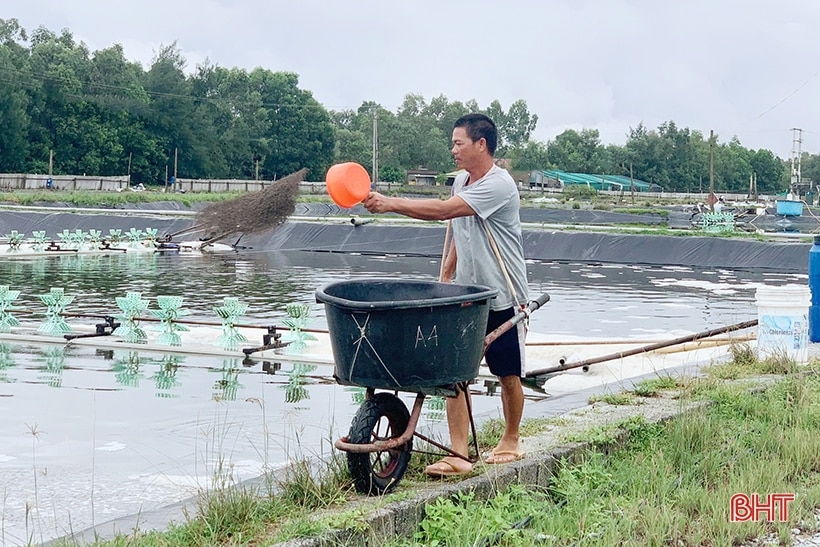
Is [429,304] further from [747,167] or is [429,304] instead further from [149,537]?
[747,167]

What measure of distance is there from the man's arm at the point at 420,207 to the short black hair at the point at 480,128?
34 centimetres

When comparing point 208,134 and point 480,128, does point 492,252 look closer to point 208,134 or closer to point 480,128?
point 480,128

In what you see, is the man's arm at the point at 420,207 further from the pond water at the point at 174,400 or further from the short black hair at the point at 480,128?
the pond water at the point at 174,400

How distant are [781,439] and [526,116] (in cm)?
13222

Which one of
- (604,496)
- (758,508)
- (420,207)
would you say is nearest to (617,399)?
(604,496)

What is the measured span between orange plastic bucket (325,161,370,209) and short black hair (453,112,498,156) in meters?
0.77

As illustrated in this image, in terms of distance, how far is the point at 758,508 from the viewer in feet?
14.3

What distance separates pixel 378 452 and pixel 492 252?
3.94 ft

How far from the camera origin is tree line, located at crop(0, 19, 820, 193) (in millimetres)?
69625

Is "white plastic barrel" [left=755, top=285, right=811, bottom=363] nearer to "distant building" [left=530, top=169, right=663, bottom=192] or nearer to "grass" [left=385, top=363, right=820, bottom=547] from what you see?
"grass" [left=385, top=363, right=820, bottom=547]

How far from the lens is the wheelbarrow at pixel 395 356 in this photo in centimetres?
432

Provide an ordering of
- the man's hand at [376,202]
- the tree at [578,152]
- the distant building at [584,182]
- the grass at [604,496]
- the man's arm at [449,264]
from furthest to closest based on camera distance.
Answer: the tree at [578,152] < the distant building at [584,182] < the man's arm at [449,264] < the man's hand at [376,202] < the grass at [604,496]

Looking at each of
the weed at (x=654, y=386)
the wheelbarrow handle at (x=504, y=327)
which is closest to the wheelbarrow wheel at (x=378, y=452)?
the wheelbarrow handle at (x=504, y=327)

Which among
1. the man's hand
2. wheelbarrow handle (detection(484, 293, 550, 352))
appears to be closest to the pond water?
wheelbarrow handle (detection(484, 293, 550, 352))
